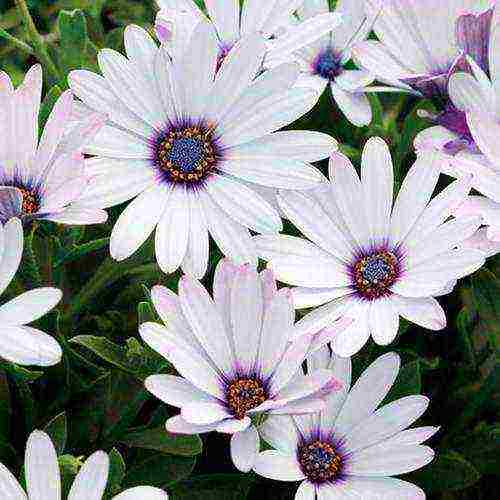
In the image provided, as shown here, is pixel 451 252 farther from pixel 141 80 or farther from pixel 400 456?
pixel 141 80

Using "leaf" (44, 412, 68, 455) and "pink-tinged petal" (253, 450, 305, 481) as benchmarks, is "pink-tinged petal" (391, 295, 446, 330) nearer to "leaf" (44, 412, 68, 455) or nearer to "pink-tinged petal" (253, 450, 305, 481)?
"pink-tinged petal" (253, 450, 305, 481)

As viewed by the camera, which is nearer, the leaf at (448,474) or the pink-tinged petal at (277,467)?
the pink-tinged petal at (277,467)

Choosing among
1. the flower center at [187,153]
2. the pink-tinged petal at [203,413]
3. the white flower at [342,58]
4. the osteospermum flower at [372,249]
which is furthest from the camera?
the white flower at [342,58]

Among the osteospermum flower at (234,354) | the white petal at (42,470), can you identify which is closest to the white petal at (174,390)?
the osteospermum flower at (234,354)

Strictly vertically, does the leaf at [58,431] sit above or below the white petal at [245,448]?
above

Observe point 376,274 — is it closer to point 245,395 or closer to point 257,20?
point 245,395

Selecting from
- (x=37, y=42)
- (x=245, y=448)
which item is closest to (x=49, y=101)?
(x=37, y=42)

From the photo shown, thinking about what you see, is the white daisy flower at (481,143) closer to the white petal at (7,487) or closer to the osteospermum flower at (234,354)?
the osteospermum flower at (234,354)

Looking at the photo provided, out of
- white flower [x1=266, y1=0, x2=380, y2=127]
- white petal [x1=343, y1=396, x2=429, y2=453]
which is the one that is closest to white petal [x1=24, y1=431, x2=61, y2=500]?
white petal [x1=343, y1=396, x2=429, y2=453]
